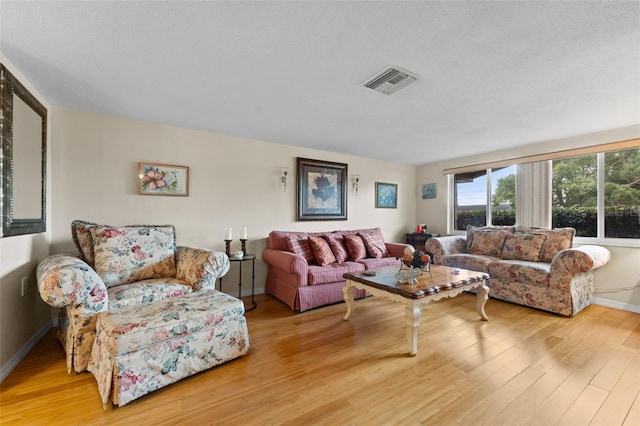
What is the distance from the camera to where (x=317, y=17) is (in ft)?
4.76

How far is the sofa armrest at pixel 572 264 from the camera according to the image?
9.25ft

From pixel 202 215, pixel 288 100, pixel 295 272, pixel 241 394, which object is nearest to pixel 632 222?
pixel 295 272

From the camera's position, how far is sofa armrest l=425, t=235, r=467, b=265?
13.6 ft

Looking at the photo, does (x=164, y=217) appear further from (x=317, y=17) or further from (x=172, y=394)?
(x=317, y=17)

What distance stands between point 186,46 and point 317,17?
86 centimetres

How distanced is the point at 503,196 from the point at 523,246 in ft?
3.58

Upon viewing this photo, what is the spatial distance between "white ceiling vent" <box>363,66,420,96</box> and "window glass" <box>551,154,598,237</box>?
315 cm

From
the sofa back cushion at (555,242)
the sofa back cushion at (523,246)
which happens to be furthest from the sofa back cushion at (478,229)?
the sofa back cushion at (555,242)

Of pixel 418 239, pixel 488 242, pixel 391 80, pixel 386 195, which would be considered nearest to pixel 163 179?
pixel 391 80

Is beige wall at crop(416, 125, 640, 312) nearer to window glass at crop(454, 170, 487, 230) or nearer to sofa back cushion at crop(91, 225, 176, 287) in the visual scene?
window glass at crop(454, 170, 487, 230)

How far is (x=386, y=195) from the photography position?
5.18 metres

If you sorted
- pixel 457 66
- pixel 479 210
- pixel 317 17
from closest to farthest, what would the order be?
pixel 317 17 → pixel 457 66 → pixel 479 210

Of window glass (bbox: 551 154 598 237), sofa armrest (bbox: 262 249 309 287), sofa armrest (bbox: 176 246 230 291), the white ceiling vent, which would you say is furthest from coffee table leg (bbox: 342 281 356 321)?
window glass (bbox: 551 154 598 237)

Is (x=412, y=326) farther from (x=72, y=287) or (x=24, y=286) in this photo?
(x=24, y=286)
